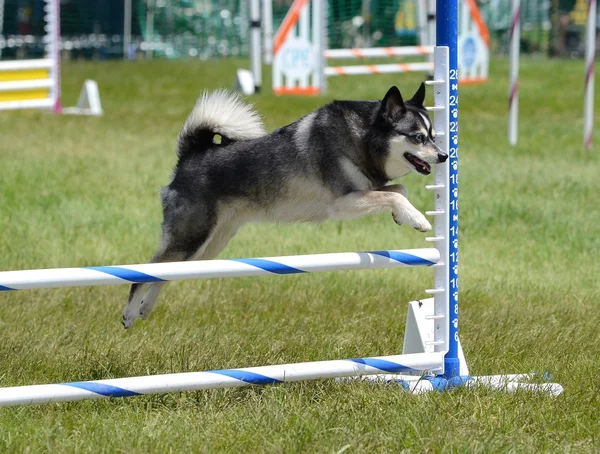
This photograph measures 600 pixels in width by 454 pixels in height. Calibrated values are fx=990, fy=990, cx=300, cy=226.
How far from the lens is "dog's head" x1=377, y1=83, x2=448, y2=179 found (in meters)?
4.59

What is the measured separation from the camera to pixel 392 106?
4668mm

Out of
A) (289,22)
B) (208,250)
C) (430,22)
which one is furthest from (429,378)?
(430,22)

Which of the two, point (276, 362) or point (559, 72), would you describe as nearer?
point (276, 362)

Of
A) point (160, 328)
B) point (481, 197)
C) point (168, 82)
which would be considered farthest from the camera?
point (168, 82)

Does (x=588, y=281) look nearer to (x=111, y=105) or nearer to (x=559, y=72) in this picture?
(x=111, y=105)

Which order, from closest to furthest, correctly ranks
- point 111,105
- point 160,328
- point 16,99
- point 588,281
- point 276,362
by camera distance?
1. point 276,362
2. point 160,328
3. point 588,281
4. point 16,99
5. point 111,105

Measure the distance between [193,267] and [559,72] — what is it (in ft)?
70.8

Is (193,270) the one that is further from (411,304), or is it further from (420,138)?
(420,138)

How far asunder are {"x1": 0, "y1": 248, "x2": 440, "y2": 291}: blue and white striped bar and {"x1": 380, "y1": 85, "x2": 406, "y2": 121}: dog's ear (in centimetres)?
81

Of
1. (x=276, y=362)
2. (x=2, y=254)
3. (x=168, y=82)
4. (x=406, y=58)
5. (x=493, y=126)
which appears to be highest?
(x=406, y=58)

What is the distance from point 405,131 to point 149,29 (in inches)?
1184

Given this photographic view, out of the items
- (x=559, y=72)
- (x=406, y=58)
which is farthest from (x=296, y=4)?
(x=406, y=58)

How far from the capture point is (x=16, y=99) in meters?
15.5

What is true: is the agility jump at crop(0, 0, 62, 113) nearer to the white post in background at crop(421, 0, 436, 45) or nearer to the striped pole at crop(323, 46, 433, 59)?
the striped pole at crop(323, 46, 433, 59)
